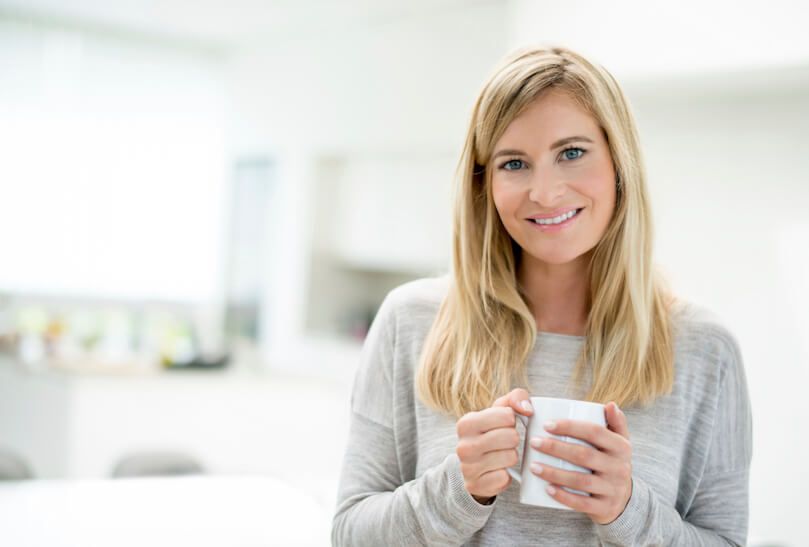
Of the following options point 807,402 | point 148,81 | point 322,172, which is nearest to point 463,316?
point 807,402

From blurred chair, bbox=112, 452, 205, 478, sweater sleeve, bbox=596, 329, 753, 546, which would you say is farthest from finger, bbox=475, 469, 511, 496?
blurred chair, bbox=112, 452, 205, 478

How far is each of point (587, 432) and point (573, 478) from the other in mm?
47

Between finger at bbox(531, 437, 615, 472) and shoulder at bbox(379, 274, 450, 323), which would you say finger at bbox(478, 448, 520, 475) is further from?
shoulder at bbox(379, 274, 450, 323)

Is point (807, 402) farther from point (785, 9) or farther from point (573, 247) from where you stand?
point (573, 247)

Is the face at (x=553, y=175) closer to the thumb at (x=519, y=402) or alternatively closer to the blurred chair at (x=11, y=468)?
the thumb at (x=519, y=402)

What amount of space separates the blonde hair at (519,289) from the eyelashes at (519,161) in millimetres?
29

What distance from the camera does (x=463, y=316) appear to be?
3.36 ft

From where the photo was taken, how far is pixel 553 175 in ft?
3.04

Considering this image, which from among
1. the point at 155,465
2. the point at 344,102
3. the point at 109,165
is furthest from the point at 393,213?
the point at 155,465

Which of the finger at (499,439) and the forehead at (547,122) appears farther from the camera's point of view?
the forehead at (547,122)

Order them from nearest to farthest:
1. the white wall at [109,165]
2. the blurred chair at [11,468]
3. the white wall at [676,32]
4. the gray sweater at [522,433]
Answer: the gray sweater at [522,433]
the blurred chair at [11,468]
the white wall at [676,32]
the white wall at [109,165]

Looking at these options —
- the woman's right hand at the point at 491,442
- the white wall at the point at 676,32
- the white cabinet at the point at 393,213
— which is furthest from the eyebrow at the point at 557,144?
the white cabinet at the point at 393,213

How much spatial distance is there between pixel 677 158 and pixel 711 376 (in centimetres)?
171

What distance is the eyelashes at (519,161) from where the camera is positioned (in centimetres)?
94
